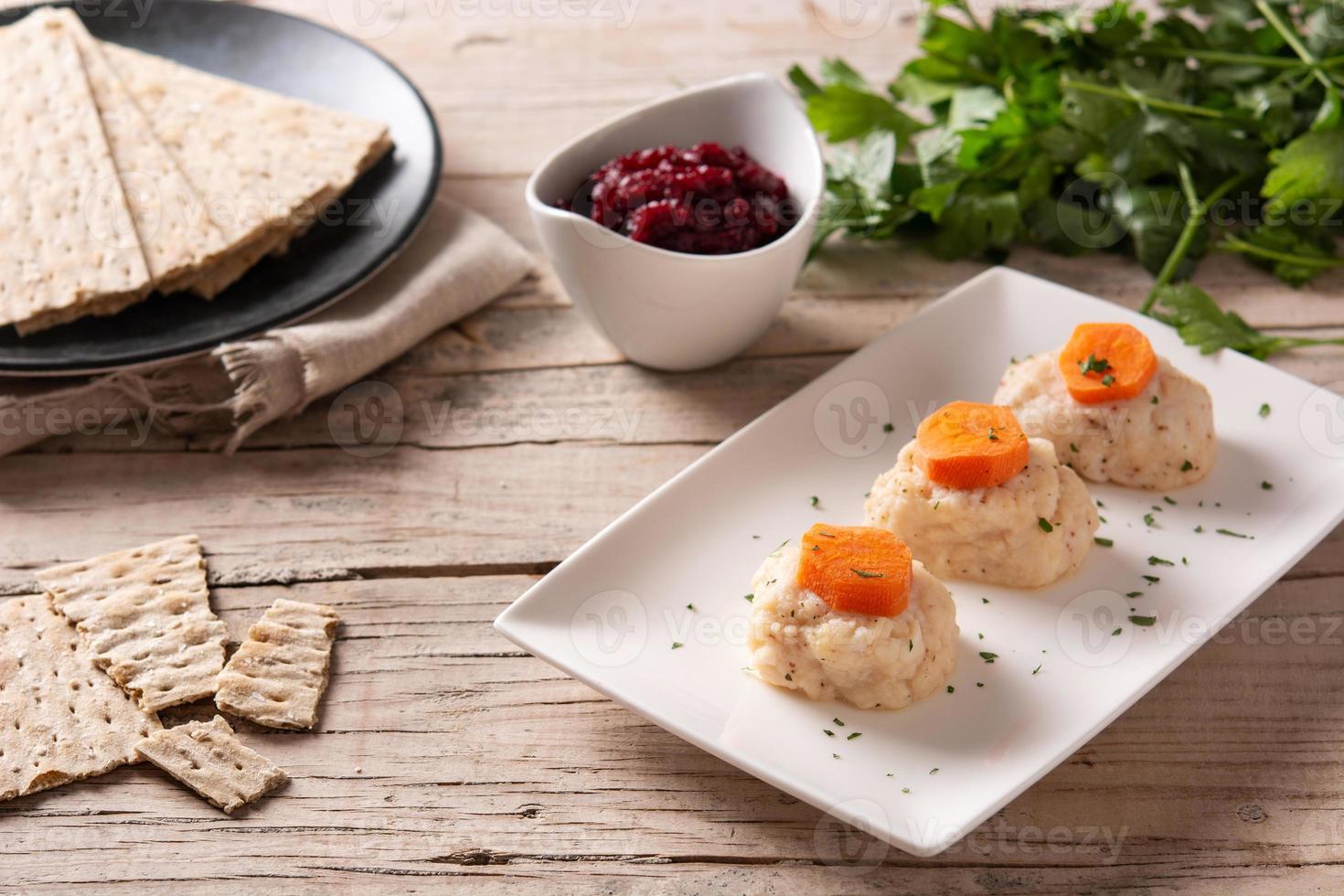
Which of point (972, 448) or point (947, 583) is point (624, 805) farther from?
point (972, 448)

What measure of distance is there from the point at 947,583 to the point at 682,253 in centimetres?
106

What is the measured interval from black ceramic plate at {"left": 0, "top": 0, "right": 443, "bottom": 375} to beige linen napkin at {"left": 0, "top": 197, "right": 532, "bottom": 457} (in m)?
0.08

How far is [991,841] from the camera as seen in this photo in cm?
224

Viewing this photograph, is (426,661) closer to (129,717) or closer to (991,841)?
(129,717)

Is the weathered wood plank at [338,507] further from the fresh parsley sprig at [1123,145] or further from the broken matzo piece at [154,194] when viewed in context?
the fresh parsley sprig at [1123,145]

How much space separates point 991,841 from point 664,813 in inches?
24.4

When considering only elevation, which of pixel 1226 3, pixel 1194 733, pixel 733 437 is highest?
pixel 1226 3

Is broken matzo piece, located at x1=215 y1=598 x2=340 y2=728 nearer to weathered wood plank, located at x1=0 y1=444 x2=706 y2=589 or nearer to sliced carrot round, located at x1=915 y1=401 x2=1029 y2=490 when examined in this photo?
weathered wood plank, located at x1=0 y1=444 x2=706 y2=589

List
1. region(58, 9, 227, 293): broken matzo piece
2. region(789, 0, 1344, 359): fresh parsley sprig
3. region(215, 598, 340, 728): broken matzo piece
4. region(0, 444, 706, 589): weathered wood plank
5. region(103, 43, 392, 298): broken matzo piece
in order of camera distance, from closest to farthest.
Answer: region(215, 598, 340, 728): broken matzo piece < region(0, 444, 706, 589): weathered wood plank < region(58, 9, 227, 293): broken matzo piece < region(103, 43, 392, 298): broken matzo piece < region(789, 0, 1344, 359): fresh parsley sprig

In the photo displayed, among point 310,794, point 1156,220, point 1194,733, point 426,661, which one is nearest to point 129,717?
point 310,794

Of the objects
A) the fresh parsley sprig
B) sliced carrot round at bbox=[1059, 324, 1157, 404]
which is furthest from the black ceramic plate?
sliced carrot round at bbox=[1059, 324, 1157, 404]

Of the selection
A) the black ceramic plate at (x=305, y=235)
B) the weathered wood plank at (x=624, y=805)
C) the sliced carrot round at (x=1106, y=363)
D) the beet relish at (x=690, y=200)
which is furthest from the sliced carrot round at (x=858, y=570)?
the black ceramic plate at (x=305, y=235)

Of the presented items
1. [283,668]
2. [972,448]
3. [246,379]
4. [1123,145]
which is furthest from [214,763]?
[1123,145]

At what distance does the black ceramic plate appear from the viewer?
3170mm
